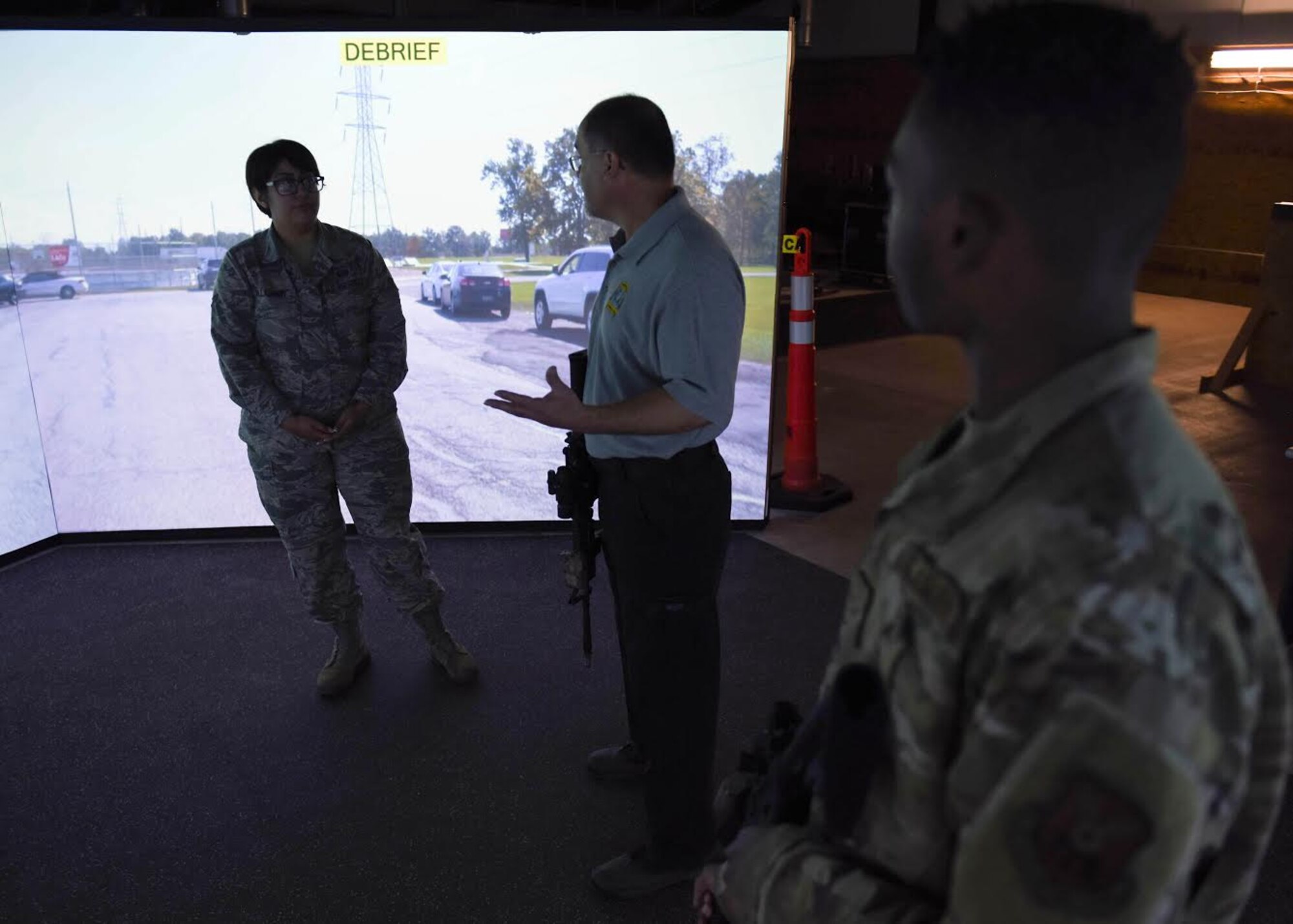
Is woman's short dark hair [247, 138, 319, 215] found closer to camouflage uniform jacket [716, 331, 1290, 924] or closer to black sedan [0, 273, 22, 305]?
black sedan [0, 273, 22, 305]

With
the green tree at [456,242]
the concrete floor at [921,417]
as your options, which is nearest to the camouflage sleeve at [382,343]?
the green tree at [456,242]

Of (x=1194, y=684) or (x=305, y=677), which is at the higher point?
(x=1194, y=684)

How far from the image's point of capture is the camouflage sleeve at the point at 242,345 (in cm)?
258

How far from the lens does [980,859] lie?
22.0 inches

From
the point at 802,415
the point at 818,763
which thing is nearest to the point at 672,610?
the point at 818,763

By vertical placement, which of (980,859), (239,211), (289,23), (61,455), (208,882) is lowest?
(208,882)

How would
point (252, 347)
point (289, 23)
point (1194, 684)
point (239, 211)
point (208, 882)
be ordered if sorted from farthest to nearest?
1. point (239, 211)
2. point (289, 23)
3. point (252, 347)
4. point (208, 882)
5. point (1194, 684)

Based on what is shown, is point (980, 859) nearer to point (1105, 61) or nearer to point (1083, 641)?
point (1083, 641)

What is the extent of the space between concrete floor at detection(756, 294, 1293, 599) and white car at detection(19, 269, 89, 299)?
2.72 metres

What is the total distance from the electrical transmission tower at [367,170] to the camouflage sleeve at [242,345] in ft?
3.23

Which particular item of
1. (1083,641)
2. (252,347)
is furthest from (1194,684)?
(252,347)

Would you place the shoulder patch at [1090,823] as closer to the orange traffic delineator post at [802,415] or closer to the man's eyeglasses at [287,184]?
the man's eyeglasses at [287,184]

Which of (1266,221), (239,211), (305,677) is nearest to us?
(305,677)

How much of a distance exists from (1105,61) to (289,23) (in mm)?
3290
